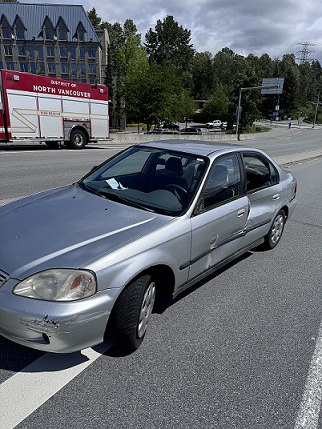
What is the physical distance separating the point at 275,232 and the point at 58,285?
3.60m

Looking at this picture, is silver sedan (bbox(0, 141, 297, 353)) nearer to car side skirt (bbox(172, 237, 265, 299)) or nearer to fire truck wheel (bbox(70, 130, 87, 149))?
car side skirt (bbox(172, 237, 265, 299))

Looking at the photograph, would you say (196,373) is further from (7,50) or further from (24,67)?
(7,50)

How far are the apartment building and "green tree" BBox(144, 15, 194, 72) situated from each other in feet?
90.3

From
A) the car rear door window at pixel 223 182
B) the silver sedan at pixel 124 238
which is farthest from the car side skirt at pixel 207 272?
the car rear door window at pixel 223 182

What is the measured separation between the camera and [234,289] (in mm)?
Answer: 3865

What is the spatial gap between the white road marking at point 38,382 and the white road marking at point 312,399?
1422 mm

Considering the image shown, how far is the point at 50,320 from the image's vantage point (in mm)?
2146

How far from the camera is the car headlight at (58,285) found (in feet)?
7.31

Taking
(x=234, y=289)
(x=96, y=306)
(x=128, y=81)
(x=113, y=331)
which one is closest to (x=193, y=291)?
(x=234, y=289)

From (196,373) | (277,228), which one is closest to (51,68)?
(277,228)

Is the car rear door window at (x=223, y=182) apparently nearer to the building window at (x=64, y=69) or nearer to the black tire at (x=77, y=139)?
the black tire at (x=77, y=139)

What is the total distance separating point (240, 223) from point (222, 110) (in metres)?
Result: 79.9

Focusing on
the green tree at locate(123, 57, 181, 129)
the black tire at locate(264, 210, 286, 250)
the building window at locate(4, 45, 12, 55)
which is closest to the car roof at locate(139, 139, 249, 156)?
the black tire at locate(264, 210, 286, 250)

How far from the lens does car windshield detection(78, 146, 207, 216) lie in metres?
3.24
